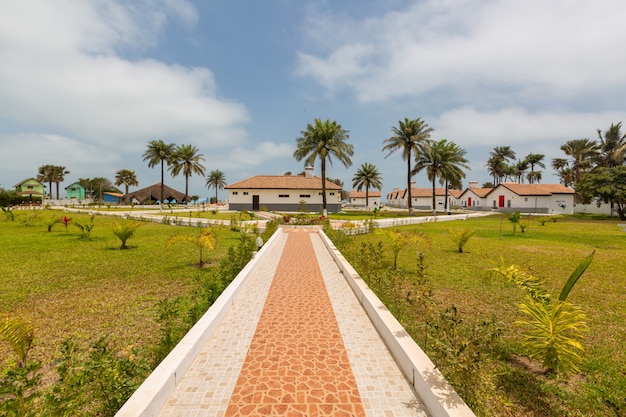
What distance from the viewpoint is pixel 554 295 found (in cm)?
724

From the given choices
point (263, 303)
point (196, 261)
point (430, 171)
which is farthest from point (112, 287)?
point (430, 171)

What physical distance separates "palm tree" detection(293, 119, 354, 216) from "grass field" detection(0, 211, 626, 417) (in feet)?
63.6

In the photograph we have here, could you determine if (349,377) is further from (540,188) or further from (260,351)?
(540,188)

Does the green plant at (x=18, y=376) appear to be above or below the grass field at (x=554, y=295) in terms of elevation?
above

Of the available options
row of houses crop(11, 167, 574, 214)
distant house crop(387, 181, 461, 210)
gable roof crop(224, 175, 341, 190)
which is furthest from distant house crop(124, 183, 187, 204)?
distant house crop(387, 181, 461, 210)

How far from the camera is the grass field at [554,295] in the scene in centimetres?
345

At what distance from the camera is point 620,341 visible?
4.91 meters

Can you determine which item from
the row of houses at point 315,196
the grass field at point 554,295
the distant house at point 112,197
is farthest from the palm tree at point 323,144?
the distant house at point 112,197

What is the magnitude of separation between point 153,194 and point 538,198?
7299 centimetres

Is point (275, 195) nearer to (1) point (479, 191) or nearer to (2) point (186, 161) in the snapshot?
(2) point (186, 161)

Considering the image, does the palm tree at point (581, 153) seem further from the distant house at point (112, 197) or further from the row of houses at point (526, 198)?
the distant house at point (112, 197)

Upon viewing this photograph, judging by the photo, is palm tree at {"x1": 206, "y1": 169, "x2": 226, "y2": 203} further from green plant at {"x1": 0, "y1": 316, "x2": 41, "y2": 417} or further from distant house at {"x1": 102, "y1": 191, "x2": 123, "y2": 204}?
green plant at {"x1": 0, "y1": 316, "x2": 41, "y2": 417}

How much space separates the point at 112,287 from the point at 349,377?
24.0 feet

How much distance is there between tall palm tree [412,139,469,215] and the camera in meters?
39.3
